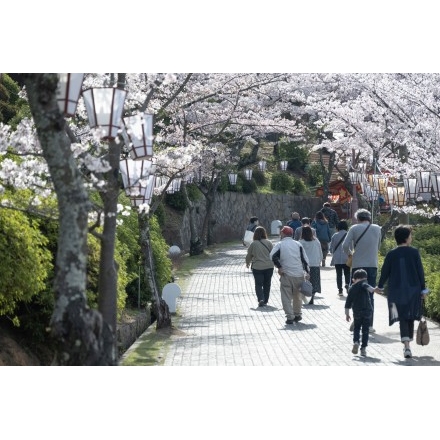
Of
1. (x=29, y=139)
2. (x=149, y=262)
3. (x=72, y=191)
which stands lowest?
(x=149, y=262)

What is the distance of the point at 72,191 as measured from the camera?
5.42 metres

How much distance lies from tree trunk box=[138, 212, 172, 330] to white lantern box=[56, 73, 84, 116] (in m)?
5.56

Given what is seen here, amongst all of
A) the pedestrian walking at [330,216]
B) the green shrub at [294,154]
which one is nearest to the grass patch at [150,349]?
the pedestrian walking at [330,216]

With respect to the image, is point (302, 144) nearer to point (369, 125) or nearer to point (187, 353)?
point (369, 125)

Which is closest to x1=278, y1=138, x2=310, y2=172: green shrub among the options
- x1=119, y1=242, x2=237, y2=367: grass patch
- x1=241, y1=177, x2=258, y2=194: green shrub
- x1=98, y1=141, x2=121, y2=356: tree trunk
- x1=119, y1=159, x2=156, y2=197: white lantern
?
x1=241, y1=177, x2=258, y2=194: green shrub

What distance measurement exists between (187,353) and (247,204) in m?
25.0

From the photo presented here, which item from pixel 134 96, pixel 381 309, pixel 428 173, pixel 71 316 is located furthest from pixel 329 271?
pixel 71 316

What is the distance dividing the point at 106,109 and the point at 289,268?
583 centimetres

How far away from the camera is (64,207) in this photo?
5391 mm

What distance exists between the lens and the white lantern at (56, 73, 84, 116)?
6.34 m

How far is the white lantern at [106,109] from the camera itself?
6.95 metres

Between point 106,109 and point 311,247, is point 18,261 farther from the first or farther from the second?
point 311,247

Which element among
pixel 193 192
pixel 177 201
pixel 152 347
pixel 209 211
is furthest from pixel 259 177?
pixel 152 347

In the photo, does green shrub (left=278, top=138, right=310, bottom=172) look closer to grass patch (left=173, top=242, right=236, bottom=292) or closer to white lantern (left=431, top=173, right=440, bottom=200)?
grass patch (left=173, top=242, right=236, bottom=292)
